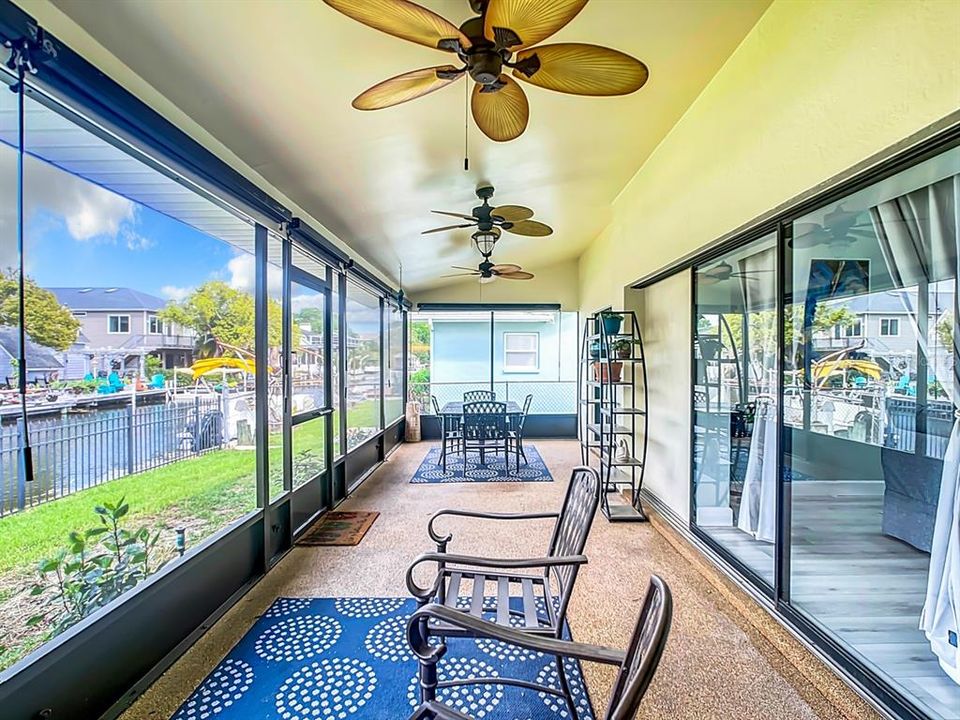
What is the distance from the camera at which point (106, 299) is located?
1886 millimetres

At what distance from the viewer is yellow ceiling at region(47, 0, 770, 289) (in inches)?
68.1

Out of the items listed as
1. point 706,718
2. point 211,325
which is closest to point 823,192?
point 706,718

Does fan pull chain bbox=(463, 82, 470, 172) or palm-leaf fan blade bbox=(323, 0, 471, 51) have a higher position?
fan pull chain bbox=(463, 82, 470, 172)

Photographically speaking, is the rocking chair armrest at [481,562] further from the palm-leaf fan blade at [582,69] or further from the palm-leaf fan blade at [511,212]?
the palm-leaf fan blade at [511,212]

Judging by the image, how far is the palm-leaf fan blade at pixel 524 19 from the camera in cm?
134

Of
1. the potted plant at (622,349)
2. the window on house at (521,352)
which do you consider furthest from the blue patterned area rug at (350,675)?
the window on house at (521,352)

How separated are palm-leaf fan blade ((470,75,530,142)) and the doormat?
3.03 m

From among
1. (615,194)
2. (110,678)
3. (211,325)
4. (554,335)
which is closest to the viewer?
(110,678)

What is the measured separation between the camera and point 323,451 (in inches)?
170

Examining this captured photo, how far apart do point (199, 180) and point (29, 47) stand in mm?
921

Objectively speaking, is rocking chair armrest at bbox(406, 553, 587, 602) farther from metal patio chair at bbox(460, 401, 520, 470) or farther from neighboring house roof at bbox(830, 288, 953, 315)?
metal patio chair at bbox(460, 401, 520, 470)

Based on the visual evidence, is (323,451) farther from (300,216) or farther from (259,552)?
(300,216)

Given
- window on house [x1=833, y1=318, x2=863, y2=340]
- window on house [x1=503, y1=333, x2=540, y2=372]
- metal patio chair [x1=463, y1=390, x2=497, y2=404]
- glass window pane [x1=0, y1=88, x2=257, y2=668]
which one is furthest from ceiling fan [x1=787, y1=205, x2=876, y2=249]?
window on house [x1=503, y1=333, x2=540, y2=372]

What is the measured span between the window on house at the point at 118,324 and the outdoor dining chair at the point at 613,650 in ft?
5.49
